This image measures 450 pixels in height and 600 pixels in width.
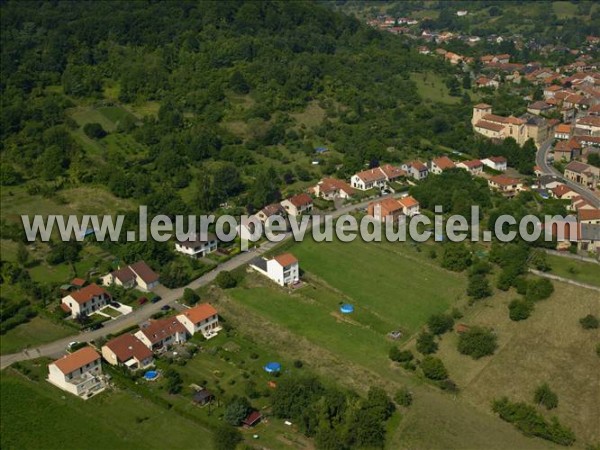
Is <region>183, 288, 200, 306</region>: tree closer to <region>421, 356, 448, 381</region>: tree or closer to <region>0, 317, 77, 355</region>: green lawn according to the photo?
<region>0, 317, 77, 355</region>: green lawn

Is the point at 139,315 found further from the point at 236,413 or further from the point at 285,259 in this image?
the point at 236,413

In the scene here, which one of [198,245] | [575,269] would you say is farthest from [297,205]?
[575,269]

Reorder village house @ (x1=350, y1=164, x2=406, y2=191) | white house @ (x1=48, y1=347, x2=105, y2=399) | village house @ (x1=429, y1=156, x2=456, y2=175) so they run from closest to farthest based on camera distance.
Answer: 1. white house @ (x1=48, y1=347, x2=105, y2=399)
2. village house @ (x1=350, y1=164, x2=406, y2=191)
3. village house @ (x1=429, y1=156, x2=456, y2=175)

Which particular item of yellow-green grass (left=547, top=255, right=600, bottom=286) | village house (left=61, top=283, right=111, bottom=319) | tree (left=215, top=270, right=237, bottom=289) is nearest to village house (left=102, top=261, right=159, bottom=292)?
village house (left=61, top=283, right=111, bottom=319)

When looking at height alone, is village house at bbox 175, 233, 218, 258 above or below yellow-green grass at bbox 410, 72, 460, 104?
below

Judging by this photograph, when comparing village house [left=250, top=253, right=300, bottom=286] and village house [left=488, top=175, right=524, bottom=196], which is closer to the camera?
village house [left=250, top=253, right=300, bottom=286]

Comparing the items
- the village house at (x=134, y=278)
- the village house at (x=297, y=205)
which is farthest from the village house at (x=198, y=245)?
the village house at (x=297, y=205)

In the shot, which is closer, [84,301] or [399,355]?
[399,355]

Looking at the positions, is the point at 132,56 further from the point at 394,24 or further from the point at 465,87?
the point at 394,24
